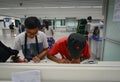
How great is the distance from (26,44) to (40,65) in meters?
1.02

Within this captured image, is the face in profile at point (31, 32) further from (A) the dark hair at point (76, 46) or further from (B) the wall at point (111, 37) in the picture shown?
(B) the wall at point (111, 37)

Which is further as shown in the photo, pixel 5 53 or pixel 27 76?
pixel 5 53

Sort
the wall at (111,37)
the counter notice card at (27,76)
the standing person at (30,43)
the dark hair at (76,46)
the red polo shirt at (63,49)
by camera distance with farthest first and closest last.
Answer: the wall at (111,37) < the standing person at (30,43) < the red polo shirt at (63,49) < the dark hair at (76,46) < the counter notice card at (27,76)

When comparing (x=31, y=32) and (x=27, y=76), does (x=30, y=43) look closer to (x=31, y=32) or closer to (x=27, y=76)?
(x=31, y=32)

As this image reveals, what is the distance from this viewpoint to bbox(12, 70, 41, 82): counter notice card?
71 cm

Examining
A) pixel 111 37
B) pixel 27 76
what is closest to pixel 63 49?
pixel 27 76

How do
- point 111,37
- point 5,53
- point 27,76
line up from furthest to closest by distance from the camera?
point 111,37, point 5,53, point 27,76

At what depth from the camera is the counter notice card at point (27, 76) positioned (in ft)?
2.33

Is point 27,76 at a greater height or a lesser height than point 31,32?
lesser

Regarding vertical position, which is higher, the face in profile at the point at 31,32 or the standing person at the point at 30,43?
the face in profile at the point at 31,32

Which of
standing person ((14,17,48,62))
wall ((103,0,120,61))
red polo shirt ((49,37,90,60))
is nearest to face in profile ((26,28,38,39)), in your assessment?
standing person ((14,17,48,62))

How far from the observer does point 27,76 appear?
718 millimetres

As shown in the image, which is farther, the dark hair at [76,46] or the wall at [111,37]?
the wall at [111,37]

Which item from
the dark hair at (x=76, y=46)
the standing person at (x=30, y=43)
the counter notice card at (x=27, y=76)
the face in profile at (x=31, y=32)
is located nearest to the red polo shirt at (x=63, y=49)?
the standing person at (x=30, y=43)
